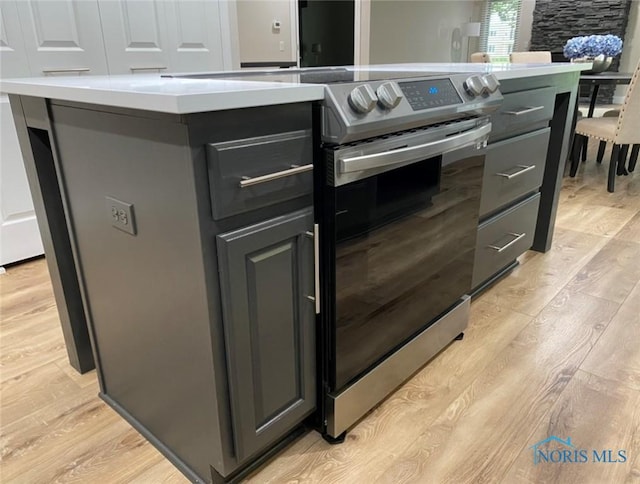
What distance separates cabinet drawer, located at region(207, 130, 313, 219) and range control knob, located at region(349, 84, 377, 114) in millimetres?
109

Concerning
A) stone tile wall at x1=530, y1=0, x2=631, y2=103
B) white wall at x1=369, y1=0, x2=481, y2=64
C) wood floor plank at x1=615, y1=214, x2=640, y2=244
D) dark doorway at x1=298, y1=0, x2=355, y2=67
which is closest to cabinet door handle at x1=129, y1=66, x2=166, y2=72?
wood floor plank at x1=615, y1=214, x2=640, y2=244

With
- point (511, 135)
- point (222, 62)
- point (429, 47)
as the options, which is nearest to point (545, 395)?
point (511, 135)

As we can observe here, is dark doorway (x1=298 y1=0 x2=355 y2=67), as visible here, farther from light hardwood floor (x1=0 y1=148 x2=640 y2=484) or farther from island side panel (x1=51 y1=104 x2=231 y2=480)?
island side panel (x1=51 y1=104 x2=231 y2=480)

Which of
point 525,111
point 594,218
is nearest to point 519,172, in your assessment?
point 525,111

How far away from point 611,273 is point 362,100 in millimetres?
1826

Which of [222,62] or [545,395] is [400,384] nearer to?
[545,395]

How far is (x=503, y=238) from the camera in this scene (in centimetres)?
193

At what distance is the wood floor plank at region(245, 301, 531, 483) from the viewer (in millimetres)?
1155

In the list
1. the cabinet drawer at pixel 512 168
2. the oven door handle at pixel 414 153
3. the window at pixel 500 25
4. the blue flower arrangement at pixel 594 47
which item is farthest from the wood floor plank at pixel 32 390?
the window at pixel 500 25

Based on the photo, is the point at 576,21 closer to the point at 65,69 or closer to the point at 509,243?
the point at 509,243

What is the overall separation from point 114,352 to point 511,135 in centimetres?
151

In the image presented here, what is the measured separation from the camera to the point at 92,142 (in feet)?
3.31

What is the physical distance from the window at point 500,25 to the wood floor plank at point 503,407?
268 inches

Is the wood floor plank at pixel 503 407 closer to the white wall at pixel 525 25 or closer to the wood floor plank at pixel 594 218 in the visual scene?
the wood floor plank at pixel 594 218
